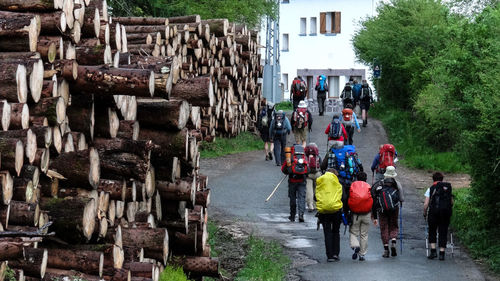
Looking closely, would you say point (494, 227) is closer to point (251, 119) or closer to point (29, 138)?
point (29, 138)

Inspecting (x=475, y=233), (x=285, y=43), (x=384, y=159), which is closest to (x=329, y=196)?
(x=475, y=233)

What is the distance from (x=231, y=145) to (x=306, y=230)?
11.7 metres

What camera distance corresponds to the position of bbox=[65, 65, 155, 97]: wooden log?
33.7 ft

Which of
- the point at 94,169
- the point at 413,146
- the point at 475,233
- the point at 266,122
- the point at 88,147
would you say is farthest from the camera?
the point at 413,146

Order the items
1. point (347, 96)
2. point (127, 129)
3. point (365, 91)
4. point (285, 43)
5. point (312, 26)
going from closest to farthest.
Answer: point (127, 129) → point (365, 91) → point (347, 96) → point (312, 26) → point (285, 43)

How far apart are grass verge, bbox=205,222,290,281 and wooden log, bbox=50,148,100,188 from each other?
4.29 metres

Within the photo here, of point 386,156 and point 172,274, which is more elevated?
point 386,156

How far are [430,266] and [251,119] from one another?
60.1 ft

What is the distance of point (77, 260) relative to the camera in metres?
10.2

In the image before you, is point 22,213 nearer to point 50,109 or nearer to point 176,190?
point 50,109

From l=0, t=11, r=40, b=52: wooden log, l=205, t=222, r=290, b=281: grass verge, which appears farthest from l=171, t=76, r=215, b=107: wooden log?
l=205, t=222, r=290, b=281: grass verge

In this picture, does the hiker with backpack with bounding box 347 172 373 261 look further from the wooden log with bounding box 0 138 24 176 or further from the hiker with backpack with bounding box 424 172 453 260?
the wooden log with bounding box 0 138 24 176

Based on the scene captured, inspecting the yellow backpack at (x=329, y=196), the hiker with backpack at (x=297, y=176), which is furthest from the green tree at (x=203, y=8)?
the yellow backpack at (x=329, y=196)

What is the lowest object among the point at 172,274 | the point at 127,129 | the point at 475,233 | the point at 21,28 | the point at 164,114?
the point at 475,233
